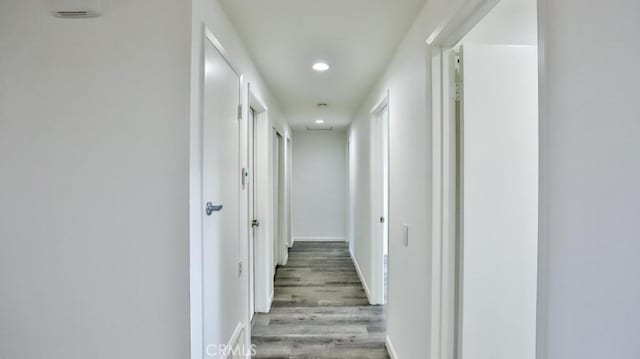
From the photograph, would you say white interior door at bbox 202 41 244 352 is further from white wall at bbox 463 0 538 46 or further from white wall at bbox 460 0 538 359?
white wall at bbox 463 0 538 46

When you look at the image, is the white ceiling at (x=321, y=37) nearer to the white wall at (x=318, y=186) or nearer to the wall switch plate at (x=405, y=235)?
the wall switch plate at (x=405, y=235)

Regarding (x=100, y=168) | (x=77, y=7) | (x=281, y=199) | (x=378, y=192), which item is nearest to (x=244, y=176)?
(x=100, y=168)

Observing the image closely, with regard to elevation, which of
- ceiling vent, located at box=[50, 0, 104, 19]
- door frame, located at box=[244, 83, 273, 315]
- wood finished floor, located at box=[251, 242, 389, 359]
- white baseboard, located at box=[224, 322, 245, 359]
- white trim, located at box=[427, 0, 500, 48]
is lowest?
wood finished floor, located at box=[251, 242, 389, 359]

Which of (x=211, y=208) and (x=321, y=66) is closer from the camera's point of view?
(x=211, y=208)

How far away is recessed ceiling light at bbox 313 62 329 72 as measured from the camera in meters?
2.62

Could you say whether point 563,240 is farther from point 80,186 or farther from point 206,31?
point 80,186

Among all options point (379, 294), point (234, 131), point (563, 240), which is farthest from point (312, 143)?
point (563, 240)

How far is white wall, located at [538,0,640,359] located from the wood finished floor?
2071 millimetres

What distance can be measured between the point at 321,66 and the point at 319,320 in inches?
94.8

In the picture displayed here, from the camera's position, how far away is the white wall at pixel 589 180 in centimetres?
59

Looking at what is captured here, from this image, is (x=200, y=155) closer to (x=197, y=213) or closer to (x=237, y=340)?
(x=197, y=213)

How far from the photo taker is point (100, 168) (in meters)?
1.40

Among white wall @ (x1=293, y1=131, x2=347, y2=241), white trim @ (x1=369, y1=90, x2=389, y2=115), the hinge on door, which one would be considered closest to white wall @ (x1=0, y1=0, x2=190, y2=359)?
the hinge on door

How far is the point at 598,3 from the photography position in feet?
2.11
